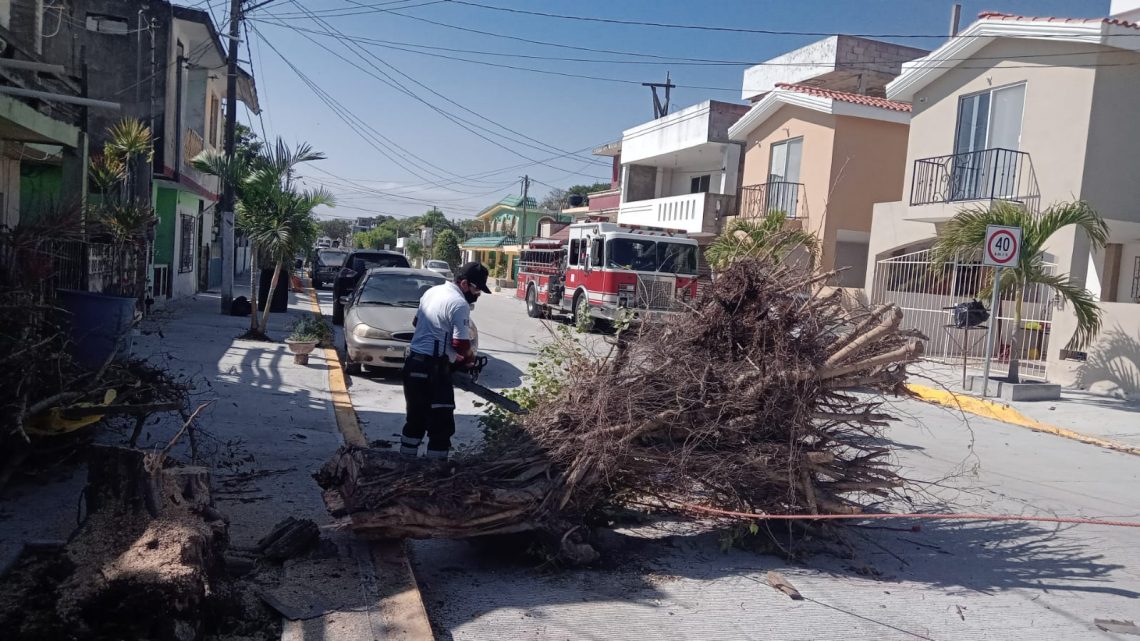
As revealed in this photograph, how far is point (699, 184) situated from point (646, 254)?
13.0 metres

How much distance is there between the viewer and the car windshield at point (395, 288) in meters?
11.6

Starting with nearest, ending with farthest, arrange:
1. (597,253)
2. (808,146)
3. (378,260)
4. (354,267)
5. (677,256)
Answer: (354,267)
(378,260)
(677,256)
(597,253)
(808,146)

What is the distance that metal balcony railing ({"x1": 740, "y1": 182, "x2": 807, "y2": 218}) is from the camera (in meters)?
23.2

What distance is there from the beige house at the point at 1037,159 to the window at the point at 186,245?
17182 mm

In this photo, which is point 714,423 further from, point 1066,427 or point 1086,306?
point 1086,306

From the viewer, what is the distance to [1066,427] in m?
11.3

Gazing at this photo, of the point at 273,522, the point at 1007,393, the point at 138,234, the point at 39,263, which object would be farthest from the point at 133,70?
the point at 1007,393

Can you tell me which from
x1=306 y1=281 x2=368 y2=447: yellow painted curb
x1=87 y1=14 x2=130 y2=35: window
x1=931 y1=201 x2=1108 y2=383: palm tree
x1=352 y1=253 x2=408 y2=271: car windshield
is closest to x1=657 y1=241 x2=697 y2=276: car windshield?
x1=352 y1=253 x2=408 y2=271: car windshield

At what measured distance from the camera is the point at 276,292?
17.8 meters

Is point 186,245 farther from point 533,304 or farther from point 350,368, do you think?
point 350,368

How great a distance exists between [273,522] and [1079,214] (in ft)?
43.6

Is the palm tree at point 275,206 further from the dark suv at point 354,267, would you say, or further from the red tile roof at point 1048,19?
the red tile roof at point 1048,19

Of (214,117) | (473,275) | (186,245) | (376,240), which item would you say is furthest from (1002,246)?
(376,240)

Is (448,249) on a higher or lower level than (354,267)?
→ higher
